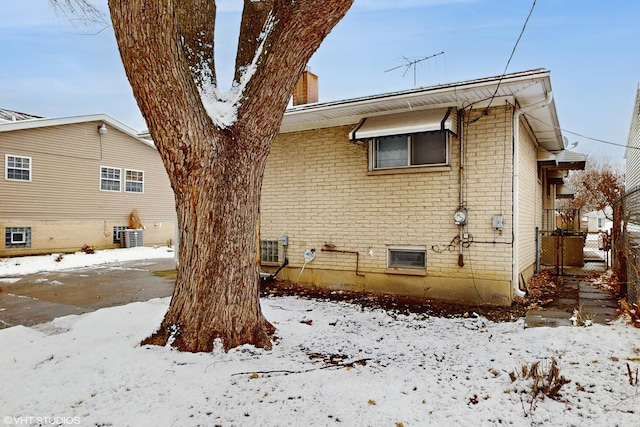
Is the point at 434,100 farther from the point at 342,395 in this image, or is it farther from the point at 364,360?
the point at 342,395

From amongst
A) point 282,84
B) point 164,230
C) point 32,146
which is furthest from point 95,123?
point 282,84

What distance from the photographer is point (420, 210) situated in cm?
716

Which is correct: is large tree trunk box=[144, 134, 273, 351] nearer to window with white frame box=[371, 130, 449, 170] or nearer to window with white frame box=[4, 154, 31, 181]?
window with white frame box=[371, 130, 449, 170]

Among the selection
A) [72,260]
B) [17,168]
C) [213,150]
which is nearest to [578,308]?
[213,150]

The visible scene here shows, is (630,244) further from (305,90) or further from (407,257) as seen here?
(305,90)

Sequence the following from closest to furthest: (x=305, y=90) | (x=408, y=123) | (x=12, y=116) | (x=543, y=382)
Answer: (x=543, y=382)
(x=408, y=123)
(x=305, y=90)
(x=12, y=116)

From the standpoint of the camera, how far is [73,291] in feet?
26.3

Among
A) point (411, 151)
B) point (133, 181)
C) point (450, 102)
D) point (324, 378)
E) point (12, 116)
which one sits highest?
point (12, 116)

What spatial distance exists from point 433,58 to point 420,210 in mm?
3448

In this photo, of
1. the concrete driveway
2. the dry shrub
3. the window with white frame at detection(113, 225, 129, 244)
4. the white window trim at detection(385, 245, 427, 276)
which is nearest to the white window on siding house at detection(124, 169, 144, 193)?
the window with white frame at detection(113, 225, 129, 244)

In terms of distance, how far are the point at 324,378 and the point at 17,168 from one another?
53.1 feet

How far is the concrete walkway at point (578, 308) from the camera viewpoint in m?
5.11

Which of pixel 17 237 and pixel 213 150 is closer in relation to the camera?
pixel 213 150

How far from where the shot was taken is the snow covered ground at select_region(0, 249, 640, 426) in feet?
9.08
